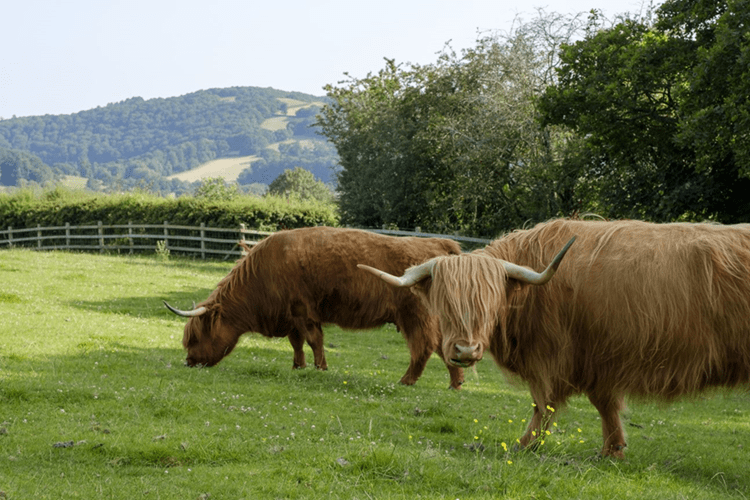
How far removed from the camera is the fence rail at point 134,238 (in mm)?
31750

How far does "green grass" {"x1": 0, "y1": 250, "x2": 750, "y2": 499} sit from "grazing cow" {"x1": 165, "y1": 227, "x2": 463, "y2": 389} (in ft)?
1.70

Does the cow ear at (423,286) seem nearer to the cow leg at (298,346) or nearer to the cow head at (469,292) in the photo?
the cow head at (469,292)

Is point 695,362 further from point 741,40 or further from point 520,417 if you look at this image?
point 741,40

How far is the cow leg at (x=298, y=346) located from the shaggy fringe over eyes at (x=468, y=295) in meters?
5.05

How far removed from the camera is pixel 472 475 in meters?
4.82

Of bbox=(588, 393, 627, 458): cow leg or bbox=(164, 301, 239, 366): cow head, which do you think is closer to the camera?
bbox=(588, 393, 627, 458): cow leg

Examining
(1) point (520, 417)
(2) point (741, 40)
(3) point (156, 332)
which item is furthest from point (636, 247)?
(2) point (741, 40)

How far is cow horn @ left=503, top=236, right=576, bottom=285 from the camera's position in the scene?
5.35 metres

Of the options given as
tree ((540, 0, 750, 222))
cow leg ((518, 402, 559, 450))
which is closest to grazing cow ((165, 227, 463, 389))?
cow leg ((518, 402, 559, 450))

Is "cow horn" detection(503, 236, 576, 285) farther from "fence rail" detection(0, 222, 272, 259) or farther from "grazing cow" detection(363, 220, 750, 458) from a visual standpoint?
"fence rail" detection(0, 222, 272, 259)

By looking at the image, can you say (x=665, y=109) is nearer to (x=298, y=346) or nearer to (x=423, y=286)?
(x=298, y=346)

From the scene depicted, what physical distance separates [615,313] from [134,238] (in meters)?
32.6

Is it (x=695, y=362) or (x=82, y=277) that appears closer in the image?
(x=695, y=362)

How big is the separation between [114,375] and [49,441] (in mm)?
3099
